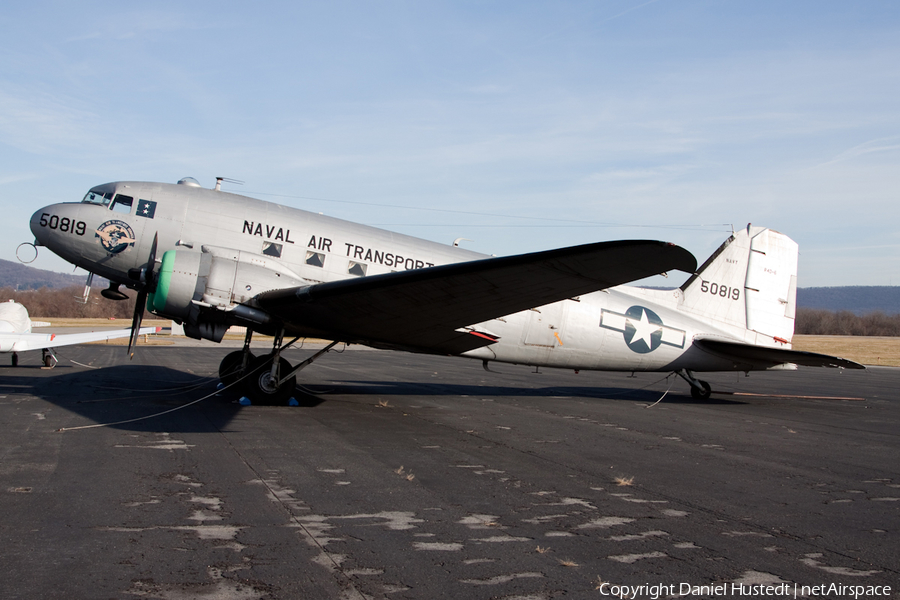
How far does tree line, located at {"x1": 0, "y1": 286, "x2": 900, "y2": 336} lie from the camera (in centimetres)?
9612

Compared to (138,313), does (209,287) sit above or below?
above

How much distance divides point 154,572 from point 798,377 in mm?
28959

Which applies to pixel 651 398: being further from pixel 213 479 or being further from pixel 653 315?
pixel 213 479

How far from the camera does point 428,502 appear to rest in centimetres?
589

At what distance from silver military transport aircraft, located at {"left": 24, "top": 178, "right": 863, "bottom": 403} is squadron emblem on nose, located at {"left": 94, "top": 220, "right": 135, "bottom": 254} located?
3 cm

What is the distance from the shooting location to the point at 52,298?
107 metres

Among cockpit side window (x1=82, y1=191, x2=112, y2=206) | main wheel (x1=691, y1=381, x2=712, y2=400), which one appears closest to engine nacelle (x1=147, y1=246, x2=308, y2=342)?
cockpit side window (x1=82, y1=191, x2=112, y2=206)

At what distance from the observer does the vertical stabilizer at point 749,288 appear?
53.7ft

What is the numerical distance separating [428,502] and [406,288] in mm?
4545

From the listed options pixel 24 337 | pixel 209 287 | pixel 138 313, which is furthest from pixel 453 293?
pixel 24 337

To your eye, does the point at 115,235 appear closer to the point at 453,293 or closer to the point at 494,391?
the point at 453,293

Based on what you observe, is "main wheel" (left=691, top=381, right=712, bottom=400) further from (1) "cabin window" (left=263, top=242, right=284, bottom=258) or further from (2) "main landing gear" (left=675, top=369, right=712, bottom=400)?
(1) "cabin window" (left=263, top=242, right=284, bottom=258)

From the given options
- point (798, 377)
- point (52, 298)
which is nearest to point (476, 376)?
point (798, 377)

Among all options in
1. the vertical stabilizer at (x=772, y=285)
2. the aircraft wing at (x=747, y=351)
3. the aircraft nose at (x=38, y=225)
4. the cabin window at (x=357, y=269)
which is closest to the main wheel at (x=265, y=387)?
the cabin window at (x=357, y=269)
